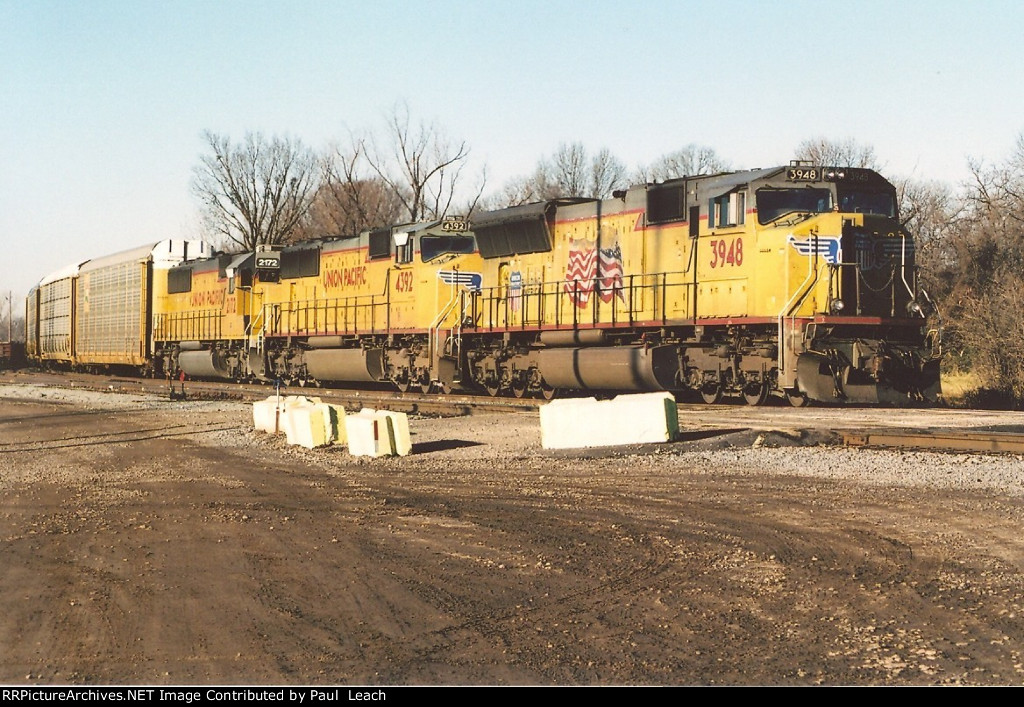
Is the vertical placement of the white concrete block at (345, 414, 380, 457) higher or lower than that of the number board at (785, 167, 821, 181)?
lower

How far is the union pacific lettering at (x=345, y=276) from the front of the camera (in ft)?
91.9

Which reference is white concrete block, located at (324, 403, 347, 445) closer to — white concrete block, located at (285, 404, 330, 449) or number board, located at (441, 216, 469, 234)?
white concrete block, located at (285, 404, 330, 449)

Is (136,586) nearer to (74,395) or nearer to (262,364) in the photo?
(74,395)

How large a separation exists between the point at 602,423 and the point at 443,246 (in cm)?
1177

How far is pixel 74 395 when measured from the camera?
94.4 ft

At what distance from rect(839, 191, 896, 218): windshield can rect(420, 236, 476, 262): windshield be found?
922 centimetres

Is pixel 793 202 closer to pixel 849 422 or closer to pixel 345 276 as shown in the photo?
pixel 849 422

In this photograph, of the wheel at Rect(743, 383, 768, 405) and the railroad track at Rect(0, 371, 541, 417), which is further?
the railroad track at Rect(0, 371, 541, 417)

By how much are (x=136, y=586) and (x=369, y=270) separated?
21.4 meters

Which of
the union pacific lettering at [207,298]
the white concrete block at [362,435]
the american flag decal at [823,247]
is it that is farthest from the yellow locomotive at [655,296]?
the white concrete block at [362,435]

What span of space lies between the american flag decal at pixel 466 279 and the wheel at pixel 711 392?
6372mm

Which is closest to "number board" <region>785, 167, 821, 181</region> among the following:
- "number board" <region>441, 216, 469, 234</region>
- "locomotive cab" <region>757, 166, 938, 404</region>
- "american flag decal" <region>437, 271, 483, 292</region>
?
"locomotive cab" <region>757, 166, 938, 404</region>

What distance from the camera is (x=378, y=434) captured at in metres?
13.5

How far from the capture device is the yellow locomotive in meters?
17.4
